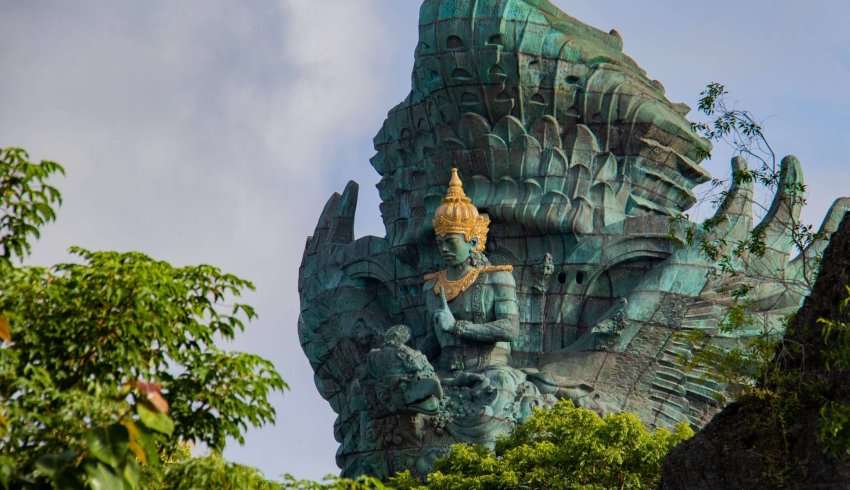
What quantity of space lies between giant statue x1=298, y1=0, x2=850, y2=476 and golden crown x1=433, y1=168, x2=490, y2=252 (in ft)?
0.10

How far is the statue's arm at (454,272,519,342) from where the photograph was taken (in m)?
30.6

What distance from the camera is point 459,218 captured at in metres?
30.7

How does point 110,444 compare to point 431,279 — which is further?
point 431,279

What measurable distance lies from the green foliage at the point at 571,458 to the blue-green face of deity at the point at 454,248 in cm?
398

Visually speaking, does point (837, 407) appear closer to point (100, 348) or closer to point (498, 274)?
point (100, 348)

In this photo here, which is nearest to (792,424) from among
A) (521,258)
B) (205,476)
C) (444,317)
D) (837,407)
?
(837,407)

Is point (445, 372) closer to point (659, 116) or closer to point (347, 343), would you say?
point (347, 343)

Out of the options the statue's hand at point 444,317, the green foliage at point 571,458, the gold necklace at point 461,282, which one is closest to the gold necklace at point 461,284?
the gold necklace at point 461,282

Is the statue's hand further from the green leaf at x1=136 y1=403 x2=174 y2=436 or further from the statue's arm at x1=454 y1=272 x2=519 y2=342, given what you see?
the green leaf at x1=136 y1=403 x2=174 y2=436

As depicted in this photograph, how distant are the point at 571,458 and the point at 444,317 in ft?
16.0

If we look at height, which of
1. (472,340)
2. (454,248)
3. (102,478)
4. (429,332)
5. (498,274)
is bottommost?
(102,478)

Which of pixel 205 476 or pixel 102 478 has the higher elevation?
pixel 205 476

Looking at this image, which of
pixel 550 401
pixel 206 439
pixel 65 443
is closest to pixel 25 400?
pixel 65 443

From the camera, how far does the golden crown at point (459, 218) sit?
101ft
